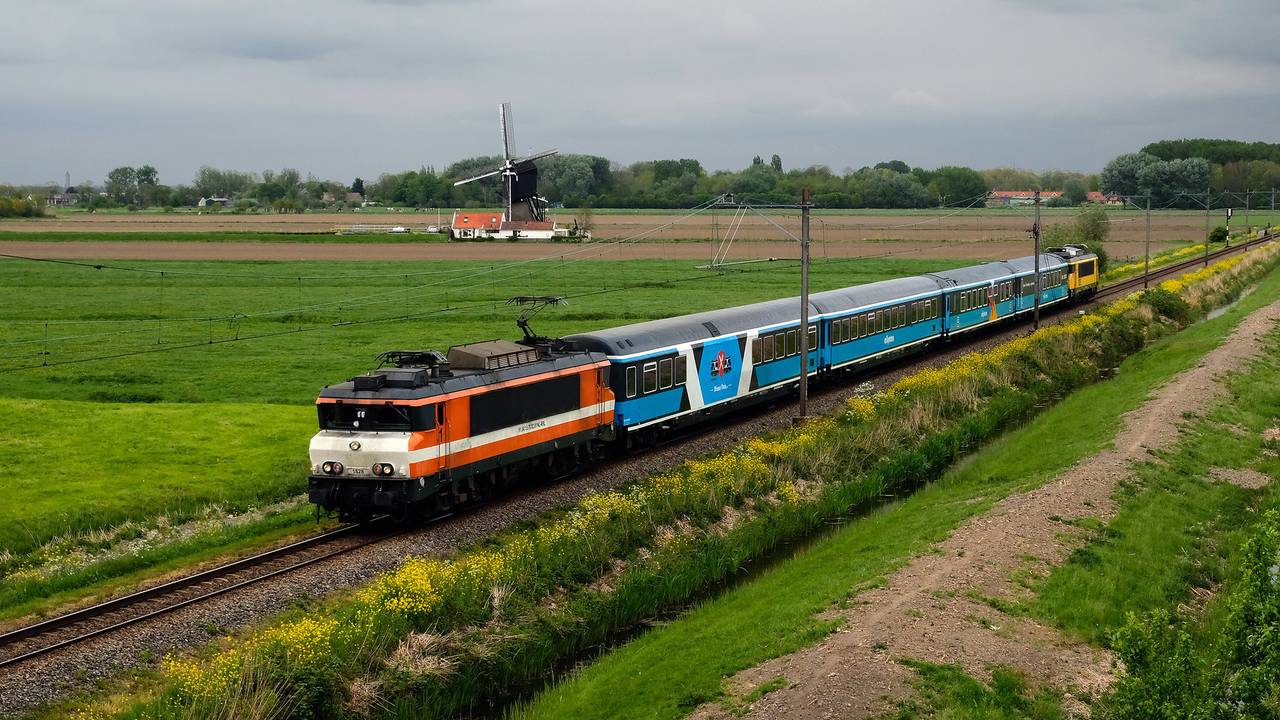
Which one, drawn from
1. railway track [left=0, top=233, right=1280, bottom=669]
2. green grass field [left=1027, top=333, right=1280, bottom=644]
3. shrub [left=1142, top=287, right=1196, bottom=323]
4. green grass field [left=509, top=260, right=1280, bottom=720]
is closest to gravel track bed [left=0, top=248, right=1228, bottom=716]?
railway track [left=0, top=233, right=1280, bottom=669]

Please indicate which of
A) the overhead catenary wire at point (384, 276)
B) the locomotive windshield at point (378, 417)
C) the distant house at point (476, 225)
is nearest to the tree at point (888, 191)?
the overhead catenary wire at point (384, 276)

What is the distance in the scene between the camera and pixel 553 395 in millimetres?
28219

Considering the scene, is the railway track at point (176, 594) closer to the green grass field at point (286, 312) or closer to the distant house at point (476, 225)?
the green grass field at point (286, 312)

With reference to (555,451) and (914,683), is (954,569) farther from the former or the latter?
(555,451)

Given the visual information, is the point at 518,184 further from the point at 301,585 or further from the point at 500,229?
the point at 301,585

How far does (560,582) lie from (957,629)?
7.35m

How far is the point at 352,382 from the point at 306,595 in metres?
5.18

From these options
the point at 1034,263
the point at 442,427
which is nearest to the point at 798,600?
the point at 442,427

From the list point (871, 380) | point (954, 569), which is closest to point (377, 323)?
point (871, 380)

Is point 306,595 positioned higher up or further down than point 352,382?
further down

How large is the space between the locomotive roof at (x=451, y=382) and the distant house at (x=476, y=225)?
110 metres

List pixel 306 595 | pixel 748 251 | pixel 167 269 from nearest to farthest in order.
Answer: pixel 306 595, pixel 167 269, pixel 748 251

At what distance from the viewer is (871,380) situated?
4525cm

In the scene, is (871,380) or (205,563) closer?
(205,563)
